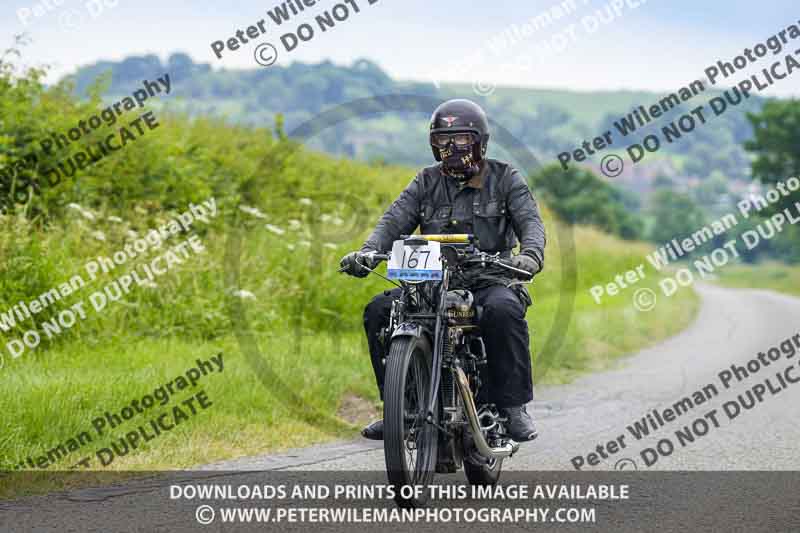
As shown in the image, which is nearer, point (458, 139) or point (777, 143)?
point (458, 139)

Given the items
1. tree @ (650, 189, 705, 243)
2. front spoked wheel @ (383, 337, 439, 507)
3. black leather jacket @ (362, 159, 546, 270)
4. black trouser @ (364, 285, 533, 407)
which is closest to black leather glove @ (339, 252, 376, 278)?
black trouser @ (364, 285, 533, 407)

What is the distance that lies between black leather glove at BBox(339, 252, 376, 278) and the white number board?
0.33 m

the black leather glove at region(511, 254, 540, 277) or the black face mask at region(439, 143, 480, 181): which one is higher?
the black face mask at region(439, 143, 480, 181)

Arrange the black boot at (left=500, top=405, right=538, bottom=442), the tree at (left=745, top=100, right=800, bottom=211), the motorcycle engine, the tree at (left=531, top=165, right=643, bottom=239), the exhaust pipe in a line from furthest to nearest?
the tree at (left=531, top=165, right=643, bottom=239) → the tree at (left=745, top=100, right=800, bottom=211) → the black boot at (left=500, top=405, right=538, bottom=442) → the motorcycle engine → the exhaust pipe

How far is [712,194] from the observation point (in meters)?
165

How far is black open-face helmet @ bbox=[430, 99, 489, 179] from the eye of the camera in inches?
246

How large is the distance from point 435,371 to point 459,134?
5.03ft

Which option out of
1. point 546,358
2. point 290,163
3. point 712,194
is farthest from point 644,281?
point 712,194

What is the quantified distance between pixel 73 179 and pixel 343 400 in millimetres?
5847

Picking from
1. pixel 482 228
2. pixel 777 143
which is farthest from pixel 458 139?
pixel 777 143

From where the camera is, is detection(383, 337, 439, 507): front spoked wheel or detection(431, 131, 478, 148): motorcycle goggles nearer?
detection(383, 337, 439, 507): front spoked wheel

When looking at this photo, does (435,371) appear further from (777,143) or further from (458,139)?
(777,143)

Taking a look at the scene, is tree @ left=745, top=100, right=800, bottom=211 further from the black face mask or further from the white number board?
the white number board

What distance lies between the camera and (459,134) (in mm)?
6281
